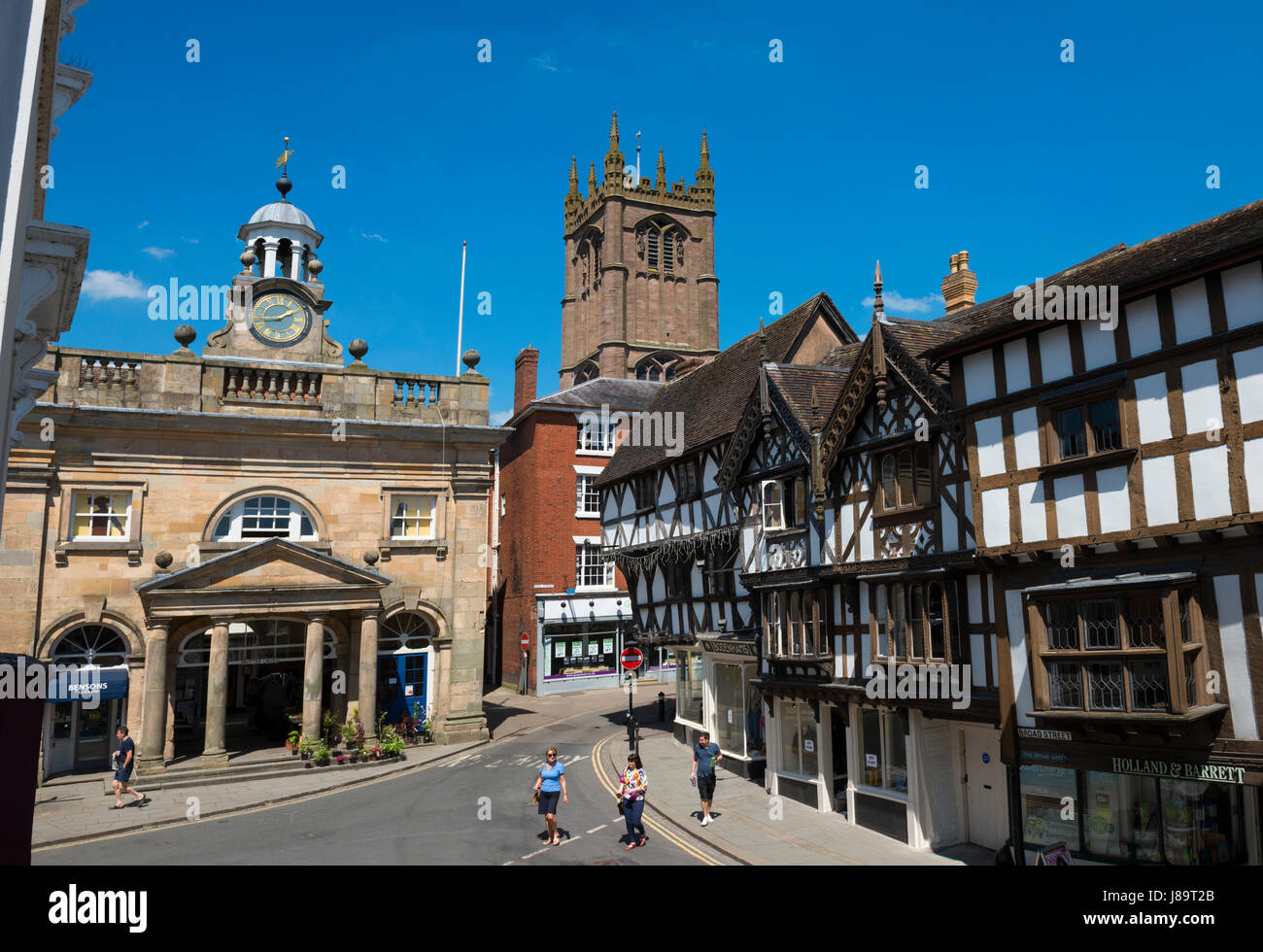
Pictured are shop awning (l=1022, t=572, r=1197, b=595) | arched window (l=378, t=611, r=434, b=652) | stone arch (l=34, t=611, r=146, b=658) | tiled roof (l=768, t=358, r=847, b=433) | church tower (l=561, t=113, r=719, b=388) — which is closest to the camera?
shop awning (l=1022, t=572, r=1197, b=595)

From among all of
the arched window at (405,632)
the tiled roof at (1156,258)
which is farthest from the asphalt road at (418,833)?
the tiled roof at (1156,258)

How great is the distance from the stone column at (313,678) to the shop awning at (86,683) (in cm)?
468

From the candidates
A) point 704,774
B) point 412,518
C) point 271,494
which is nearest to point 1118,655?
point 704,774

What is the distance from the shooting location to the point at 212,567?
23266mm

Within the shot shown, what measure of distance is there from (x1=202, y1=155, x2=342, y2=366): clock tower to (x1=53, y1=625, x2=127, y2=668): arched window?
981 centimetres

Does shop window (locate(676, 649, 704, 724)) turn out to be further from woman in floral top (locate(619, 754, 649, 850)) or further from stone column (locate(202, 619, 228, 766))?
stone column (locate(202, 619, 228, 766))

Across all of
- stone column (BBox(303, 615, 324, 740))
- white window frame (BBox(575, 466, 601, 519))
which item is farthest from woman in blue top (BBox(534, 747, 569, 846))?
white window frame (BBox(575, 466, 601, 519))

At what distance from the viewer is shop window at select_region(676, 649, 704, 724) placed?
26.1m

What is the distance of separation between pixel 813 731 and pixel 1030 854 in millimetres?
6342

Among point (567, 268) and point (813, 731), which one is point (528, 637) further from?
point (567, 268)

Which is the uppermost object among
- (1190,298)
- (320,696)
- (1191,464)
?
(1190,298)

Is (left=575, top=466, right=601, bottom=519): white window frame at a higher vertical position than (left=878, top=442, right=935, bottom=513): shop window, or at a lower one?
higher

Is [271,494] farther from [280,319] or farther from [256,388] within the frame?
[280,319]
